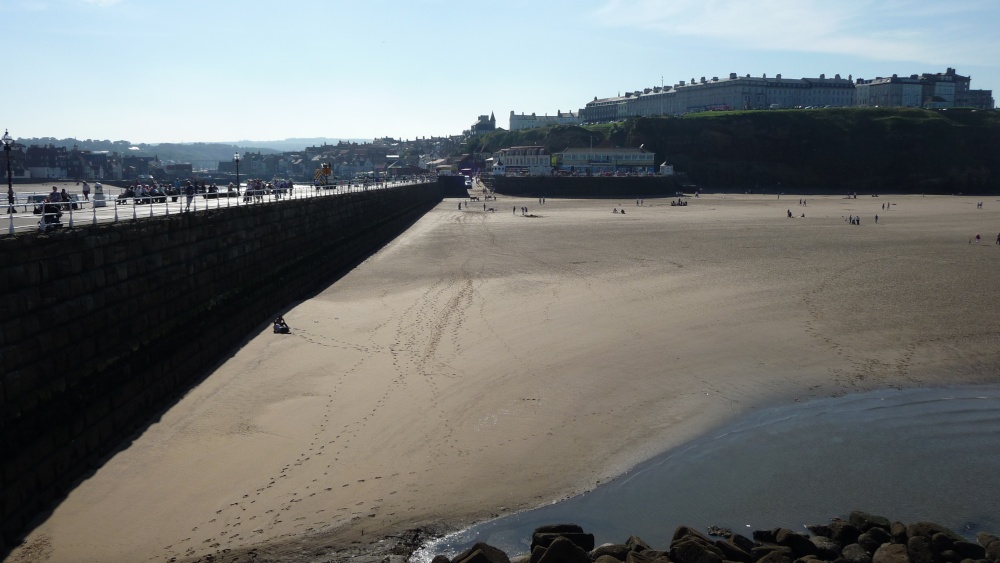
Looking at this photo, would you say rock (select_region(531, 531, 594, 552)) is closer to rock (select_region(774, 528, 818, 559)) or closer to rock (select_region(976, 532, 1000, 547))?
rock (select_region(774, 528, 818, 559))

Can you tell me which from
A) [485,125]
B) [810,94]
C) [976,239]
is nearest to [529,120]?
[485,125]

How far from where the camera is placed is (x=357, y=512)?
30.4 feet

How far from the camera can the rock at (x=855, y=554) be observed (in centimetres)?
823

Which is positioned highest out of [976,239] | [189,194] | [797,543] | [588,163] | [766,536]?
[588,163]

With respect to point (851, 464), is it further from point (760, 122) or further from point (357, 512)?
point (760, 122)

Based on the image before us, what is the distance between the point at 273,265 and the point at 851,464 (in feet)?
50.5

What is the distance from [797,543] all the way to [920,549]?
124 centimetres

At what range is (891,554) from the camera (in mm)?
8094

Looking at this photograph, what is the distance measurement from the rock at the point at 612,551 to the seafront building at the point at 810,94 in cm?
13650

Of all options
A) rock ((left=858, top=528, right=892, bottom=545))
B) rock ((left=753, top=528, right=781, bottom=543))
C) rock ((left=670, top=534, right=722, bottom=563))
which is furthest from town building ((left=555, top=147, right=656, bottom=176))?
rock ((left=670, top=534, right=722, bottom=563))

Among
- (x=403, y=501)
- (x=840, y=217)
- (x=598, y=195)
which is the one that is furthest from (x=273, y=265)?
(x=598, y=195)

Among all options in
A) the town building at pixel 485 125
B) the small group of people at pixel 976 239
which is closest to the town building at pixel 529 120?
the town building at pixel 485 125

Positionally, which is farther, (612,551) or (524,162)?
(524,162)

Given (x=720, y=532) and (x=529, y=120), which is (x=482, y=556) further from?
(x=529, y=120)
